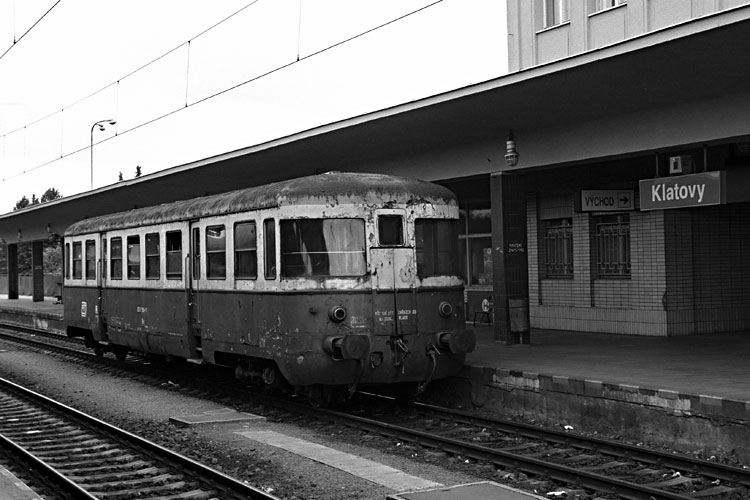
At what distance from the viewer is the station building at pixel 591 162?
1291 centimetres

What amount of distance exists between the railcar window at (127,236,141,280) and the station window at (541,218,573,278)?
929 cm

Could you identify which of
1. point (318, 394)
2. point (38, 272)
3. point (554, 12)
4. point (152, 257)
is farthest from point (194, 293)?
point (38, 272)

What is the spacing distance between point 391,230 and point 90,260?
8.96m

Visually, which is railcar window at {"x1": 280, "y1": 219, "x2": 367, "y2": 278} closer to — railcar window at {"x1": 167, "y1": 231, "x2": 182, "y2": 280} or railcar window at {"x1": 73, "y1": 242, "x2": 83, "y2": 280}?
railcar window at {"x1": 167, "y1": 231, "x2": 182, "y2": 280}

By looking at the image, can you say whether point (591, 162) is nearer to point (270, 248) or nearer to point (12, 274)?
point (270, 248)

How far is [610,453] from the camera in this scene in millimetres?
9773

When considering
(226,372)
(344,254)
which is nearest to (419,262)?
(344,254)

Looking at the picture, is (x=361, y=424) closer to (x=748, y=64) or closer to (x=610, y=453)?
(x=610, y=453)

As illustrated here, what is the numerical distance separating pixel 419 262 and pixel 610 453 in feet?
12.6

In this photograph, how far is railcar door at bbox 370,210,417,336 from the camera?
12172mm

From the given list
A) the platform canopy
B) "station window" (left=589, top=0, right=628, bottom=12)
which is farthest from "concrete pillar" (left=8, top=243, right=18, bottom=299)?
"station window" (left=589, top=0, right=628, bottom=12)

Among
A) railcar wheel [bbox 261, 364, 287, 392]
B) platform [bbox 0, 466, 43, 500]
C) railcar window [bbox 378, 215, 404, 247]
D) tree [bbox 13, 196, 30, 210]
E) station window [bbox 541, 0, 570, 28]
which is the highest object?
tree [bbox 13, 196, 30, 210]

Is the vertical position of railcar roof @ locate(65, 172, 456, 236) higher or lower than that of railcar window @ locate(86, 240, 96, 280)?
higher

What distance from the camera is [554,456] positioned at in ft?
32.7
